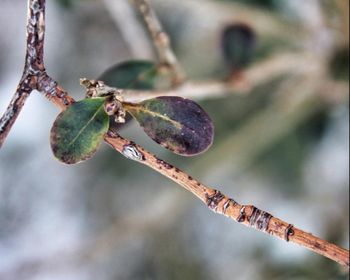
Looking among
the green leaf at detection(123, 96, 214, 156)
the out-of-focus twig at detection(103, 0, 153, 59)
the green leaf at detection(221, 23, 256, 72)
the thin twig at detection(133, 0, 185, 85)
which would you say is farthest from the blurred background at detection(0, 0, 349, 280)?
the green leaf at detection(123, 96, 214, 156)

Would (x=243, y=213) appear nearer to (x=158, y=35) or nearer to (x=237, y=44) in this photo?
(x=158, y=35)

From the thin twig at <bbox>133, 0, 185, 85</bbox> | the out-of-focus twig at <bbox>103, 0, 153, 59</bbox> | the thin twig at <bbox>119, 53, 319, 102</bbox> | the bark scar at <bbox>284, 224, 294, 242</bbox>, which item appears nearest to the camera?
the bark scar at <bbox>284, 224, 294, 242</bbox>

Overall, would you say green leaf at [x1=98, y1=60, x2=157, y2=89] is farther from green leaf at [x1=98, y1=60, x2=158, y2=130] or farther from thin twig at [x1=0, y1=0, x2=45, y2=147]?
thin twig at [x1=0, y1=0, x2=45, y2=147]

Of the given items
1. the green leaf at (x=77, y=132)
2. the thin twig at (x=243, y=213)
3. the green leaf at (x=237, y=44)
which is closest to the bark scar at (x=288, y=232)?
the thin twig at (x=243, y=213)

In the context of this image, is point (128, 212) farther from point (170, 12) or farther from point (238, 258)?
point (170, 12)

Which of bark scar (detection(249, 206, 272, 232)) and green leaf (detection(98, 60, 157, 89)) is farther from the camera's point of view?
green leaf (detection(98, 60, 157, 89))

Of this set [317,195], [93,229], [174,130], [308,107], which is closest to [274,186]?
[317,195]
